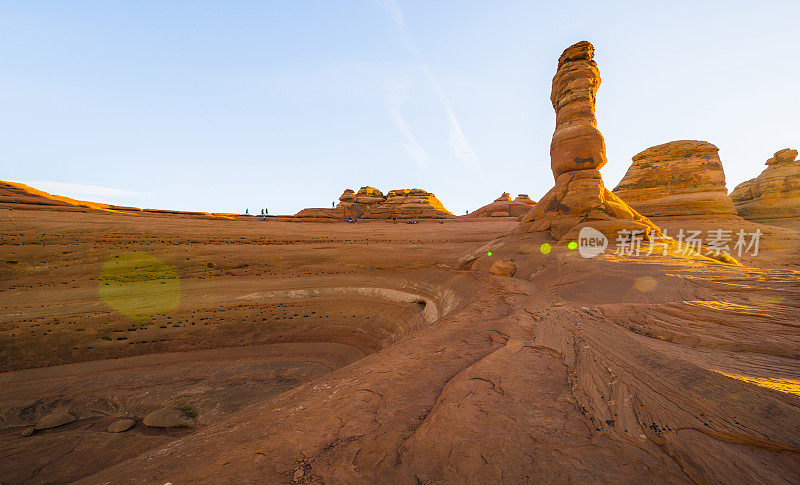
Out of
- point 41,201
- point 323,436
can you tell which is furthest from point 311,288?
point 41,201

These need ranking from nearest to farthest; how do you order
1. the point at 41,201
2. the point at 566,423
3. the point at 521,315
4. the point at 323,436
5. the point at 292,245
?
1. the point at 566,423
2. the point at 323,436
3. the point at 521,315
4. the point at 292,245
5. the point at 41,201

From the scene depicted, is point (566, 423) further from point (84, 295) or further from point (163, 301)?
point (84, 295)

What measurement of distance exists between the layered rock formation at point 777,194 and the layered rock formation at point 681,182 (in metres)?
10.1

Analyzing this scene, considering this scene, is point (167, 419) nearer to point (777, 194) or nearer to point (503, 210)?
point (503, 210)

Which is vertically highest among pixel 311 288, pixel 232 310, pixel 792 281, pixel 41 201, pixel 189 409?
pixel 41 201

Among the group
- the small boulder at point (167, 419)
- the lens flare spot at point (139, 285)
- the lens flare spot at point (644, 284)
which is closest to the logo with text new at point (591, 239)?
the lens flare spot at point (644, 284)

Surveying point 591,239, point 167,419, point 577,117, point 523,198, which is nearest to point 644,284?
point 591,239

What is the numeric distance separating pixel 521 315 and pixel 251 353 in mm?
8654

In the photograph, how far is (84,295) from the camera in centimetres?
894

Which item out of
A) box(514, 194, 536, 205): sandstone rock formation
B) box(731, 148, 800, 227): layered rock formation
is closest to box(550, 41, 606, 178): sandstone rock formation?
box(731, 148, 800, 227): layered rock formation

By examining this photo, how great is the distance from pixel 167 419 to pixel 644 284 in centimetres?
1117

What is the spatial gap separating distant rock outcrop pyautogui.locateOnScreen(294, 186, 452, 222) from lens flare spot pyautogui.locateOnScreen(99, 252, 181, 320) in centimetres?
2198

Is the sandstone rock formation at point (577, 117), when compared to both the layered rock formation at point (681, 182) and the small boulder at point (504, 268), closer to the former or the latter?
the small boulder at point (504, 268)

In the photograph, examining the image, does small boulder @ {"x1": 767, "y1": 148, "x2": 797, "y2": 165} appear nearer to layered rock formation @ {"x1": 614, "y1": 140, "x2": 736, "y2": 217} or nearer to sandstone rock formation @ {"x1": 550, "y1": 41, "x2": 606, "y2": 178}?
layered rock formation @ {"x1": 614, "y1": 140, "x2": 736, "y2": 217}
